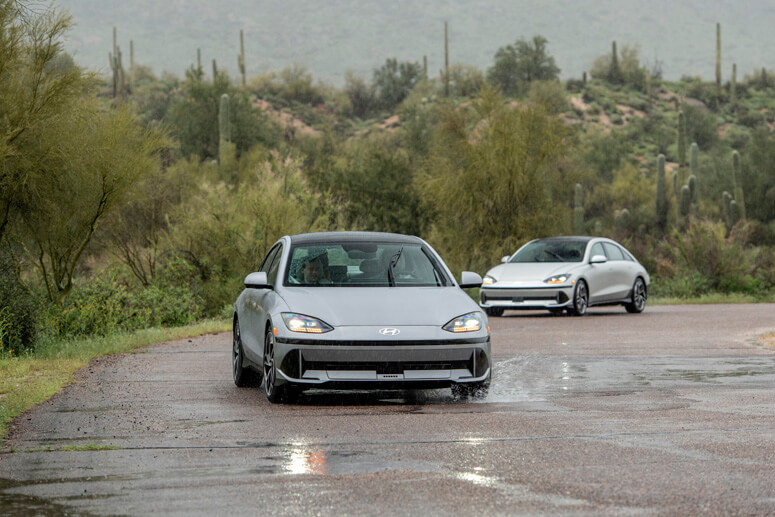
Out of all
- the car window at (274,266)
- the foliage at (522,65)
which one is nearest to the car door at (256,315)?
the car window at (274,266)

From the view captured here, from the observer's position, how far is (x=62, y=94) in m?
20.2

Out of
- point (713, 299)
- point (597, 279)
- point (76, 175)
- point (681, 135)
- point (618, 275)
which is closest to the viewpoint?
point (76, 175)

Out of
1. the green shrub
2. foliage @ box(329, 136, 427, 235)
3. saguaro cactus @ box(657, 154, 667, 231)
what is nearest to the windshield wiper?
the green shrub

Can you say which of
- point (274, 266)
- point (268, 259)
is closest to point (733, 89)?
point (268, 259)

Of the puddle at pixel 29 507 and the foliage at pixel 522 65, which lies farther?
the foliage at pixel 522 65

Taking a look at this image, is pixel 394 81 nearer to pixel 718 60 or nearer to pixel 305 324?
pixel 718 60

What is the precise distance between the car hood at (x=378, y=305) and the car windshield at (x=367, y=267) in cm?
31

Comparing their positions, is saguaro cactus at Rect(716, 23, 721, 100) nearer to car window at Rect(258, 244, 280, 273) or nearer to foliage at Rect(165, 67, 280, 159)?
foliage at Rect(165, 67, 280, 159)

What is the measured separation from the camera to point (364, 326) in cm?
1078

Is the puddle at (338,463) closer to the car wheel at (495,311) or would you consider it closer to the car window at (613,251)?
the car wheel at (495,311)

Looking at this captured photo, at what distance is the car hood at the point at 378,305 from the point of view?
10.9 meters

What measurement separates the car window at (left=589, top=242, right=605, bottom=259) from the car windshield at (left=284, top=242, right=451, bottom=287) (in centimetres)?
1379

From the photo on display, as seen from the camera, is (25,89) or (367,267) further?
(25,89)

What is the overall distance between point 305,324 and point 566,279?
14388 millimetres
